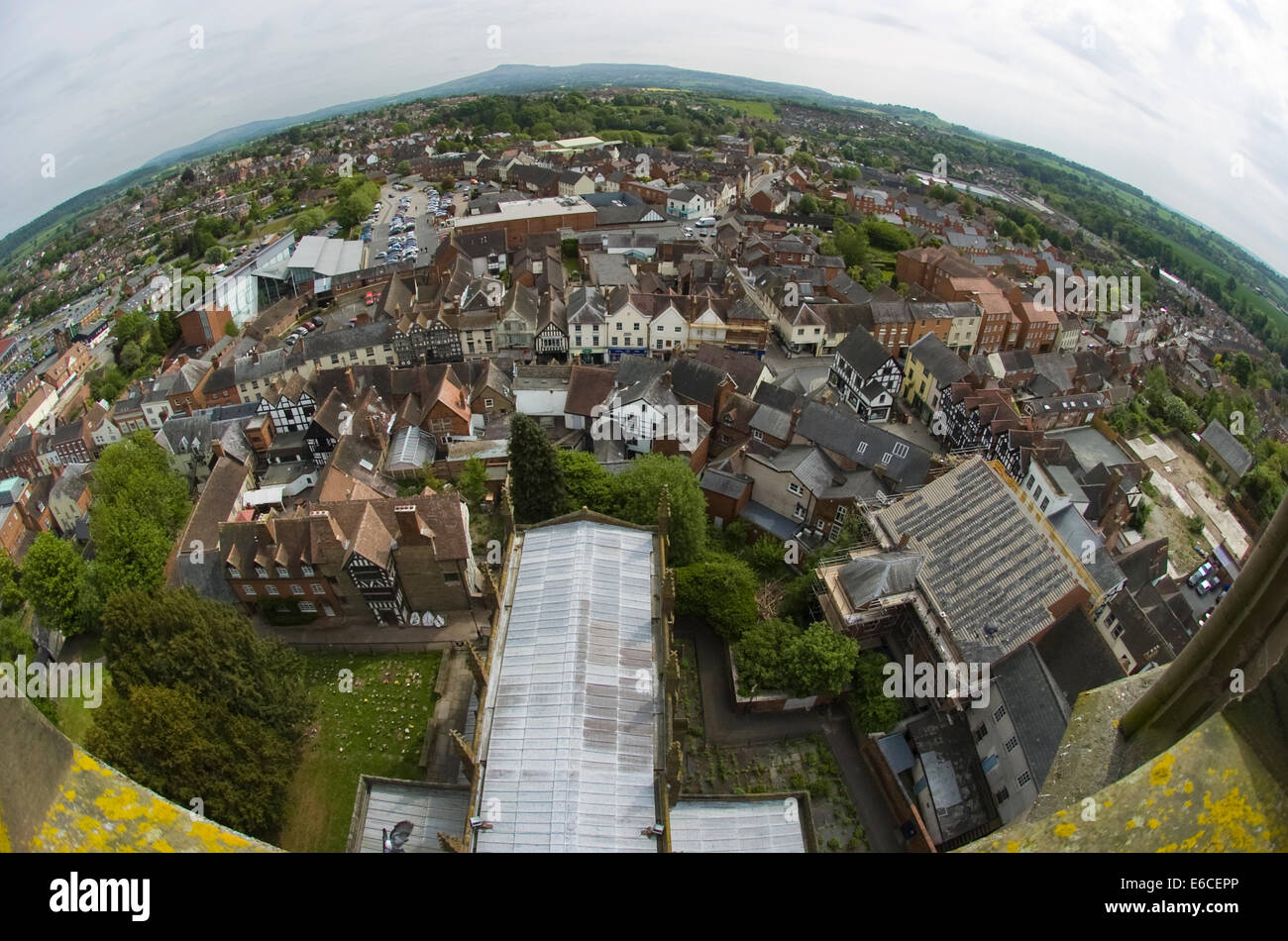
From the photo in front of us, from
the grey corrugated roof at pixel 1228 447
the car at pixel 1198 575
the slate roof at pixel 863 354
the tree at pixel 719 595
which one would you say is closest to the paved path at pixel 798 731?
the tree at pixel 719 595

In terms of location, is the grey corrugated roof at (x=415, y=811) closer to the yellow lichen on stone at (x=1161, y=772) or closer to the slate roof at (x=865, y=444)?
the yellow lichen on stone at (x=1161, y=772)

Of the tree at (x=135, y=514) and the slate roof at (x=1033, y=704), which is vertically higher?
the slate roof at (x=1033, y=704)

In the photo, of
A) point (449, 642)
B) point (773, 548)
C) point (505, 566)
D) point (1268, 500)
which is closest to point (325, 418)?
point (449, 642)

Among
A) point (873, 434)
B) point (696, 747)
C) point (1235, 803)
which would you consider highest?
point (1235, 803)

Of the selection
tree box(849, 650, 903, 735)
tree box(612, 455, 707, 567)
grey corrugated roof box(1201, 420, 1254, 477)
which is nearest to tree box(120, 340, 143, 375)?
tree box(612, 455, 707, 567)

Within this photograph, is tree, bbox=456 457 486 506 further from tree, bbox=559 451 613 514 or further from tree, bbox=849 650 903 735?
tree, bbox=849 650 903 735

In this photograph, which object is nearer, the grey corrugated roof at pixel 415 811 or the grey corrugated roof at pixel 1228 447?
the grey corrugated roof at pixel 415 811
